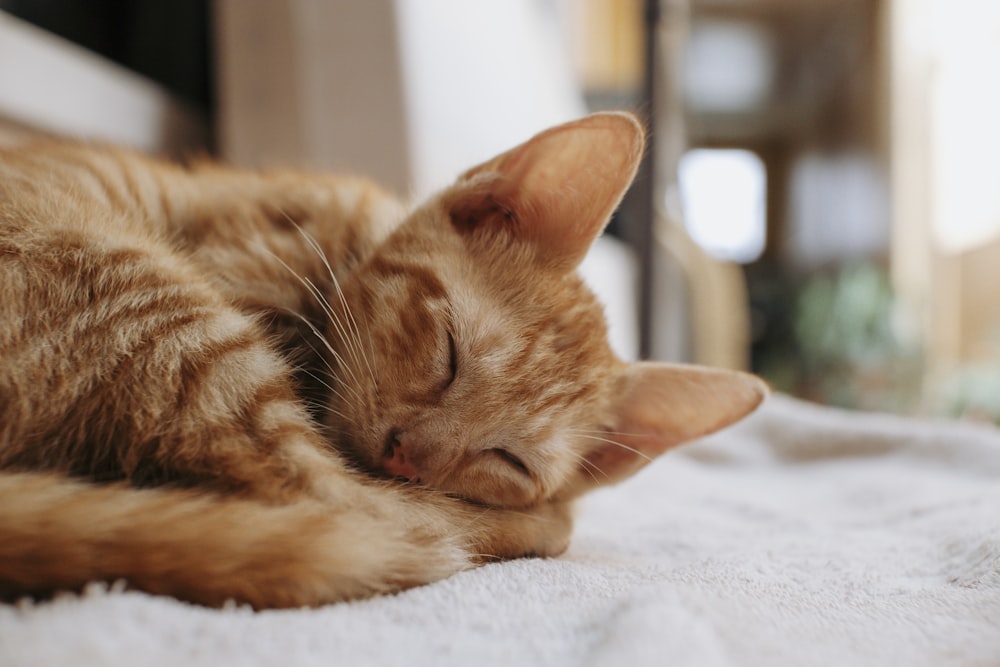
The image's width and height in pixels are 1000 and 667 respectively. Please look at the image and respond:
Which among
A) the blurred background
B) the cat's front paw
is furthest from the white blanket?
the blurred background

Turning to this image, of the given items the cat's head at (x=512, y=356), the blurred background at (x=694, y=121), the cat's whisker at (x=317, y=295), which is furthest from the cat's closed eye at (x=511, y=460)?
the blurred background at (x=694, y=121)

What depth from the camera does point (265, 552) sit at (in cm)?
62

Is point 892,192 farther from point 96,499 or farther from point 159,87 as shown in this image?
point 96,499

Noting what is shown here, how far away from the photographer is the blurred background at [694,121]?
165 centimetres

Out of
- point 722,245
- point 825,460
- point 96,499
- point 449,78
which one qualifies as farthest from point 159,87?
point 722,245

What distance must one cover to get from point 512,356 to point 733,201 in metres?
7.46

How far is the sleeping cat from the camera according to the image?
63 centimetres

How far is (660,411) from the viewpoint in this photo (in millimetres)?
1114

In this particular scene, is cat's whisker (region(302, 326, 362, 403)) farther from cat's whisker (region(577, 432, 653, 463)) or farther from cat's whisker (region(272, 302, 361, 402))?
cat's whisker (region(577, 432, 653, 463))

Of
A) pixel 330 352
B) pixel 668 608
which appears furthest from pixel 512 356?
pixel 668 608

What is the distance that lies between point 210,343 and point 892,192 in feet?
15.4

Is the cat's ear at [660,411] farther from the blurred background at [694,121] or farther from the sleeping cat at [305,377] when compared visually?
the blurred background at [694,121]

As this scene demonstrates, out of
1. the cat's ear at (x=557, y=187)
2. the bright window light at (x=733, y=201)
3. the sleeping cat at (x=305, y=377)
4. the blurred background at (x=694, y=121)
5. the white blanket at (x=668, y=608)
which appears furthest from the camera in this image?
the bright window light at (x=733, y=201)

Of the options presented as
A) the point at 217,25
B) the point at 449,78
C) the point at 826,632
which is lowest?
the point at 826,632
